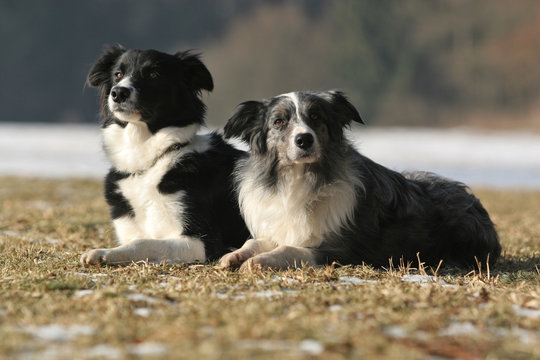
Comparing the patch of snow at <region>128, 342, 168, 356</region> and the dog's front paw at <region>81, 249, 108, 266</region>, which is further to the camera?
the dog's front paw at <region>81, 249, 108, 266</region>

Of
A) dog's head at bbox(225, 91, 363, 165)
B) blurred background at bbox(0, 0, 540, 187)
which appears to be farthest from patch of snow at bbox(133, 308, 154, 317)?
blurred background at bbox(0, 0, 540, 187)

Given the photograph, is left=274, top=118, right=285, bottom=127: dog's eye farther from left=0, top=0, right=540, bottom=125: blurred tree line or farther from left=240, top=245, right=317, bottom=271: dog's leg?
left=0, top=0, right=540, bottom=125: blurred tree line

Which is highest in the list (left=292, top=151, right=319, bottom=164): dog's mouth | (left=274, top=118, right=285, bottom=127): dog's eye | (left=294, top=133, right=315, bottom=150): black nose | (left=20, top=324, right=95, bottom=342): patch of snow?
(left=274, top=118, right=285, bottom=127): dog's eye

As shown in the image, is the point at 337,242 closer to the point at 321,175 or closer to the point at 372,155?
the point at 321,175

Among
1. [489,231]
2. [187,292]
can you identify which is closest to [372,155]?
[489,231]

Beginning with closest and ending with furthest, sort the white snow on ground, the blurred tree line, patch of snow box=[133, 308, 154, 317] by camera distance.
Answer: patch of snow box=[133, 308, 154, 317] → the white snow on ground → the blurred tree line

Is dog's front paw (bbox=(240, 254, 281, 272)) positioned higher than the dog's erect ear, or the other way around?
the dog's erect ear

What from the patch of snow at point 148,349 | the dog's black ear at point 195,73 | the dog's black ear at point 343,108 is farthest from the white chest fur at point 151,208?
the patch of snow at point 148,349

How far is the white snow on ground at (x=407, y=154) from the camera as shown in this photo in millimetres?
18422

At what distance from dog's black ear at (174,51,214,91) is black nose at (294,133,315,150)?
134cm

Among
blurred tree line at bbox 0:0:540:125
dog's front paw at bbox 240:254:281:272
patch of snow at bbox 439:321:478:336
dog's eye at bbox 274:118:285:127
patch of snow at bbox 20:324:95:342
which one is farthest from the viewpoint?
blurred tree line at bbox 0:0:540:125

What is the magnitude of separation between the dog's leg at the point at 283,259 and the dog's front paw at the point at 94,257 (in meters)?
1.10

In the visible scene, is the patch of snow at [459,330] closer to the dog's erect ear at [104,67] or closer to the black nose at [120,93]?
the black nose at [120,93]

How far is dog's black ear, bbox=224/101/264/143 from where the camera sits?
17.4 feet
